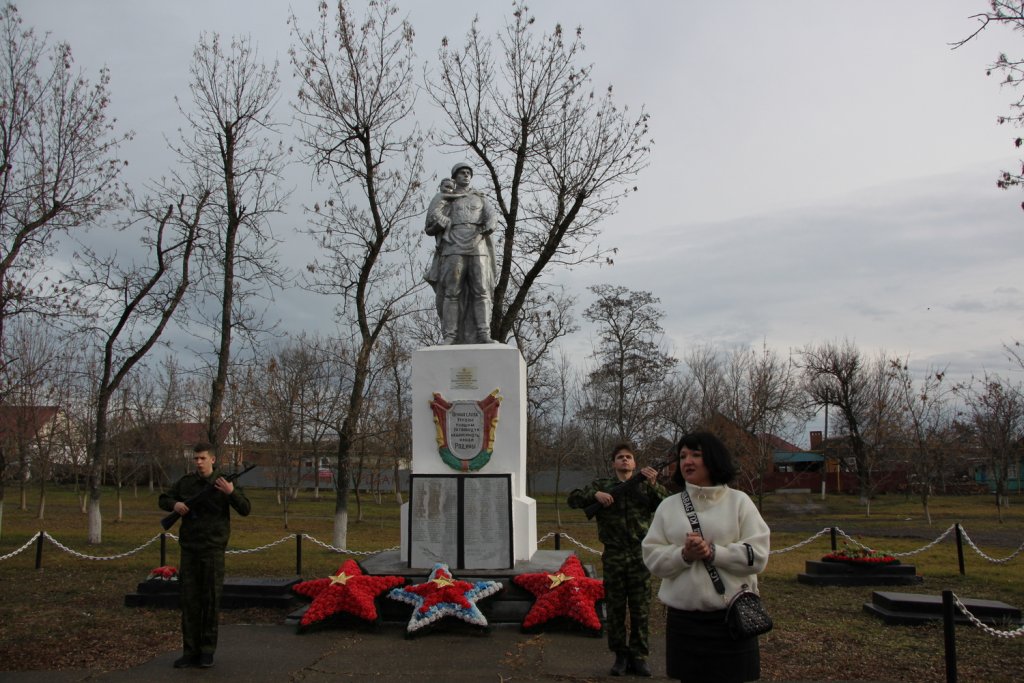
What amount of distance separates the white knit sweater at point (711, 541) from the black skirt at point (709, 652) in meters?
0.07

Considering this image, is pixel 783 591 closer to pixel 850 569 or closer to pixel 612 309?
pixel 850 569

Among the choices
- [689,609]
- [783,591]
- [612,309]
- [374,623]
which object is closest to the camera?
[689,609]

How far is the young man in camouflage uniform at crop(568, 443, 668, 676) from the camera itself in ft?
18.4

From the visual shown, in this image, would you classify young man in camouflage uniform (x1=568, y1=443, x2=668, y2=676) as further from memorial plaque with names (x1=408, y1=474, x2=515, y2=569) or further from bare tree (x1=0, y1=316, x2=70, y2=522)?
bare tree (x1=0, y1=316, x2=70, y2=522)

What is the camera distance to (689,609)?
11.1ft

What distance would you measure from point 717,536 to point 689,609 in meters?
0.34

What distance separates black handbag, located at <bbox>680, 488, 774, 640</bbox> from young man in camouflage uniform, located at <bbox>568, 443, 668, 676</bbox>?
7.08 ft

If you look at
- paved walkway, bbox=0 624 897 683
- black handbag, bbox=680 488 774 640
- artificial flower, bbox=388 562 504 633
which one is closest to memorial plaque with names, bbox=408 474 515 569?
artificial flower, bbox=388 562 504 633

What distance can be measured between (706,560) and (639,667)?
2618 millimetres

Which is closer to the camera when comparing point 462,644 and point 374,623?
point 462,644

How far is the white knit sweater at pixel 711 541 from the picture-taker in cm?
333

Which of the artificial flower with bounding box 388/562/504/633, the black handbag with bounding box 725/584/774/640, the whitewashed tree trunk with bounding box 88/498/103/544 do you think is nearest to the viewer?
the black handbag with bounding box 725/584/774/640

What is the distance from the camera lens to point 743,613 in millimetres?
3221

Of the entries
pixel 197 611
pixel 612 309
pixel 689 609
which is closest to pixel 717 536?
pixel 689 609
